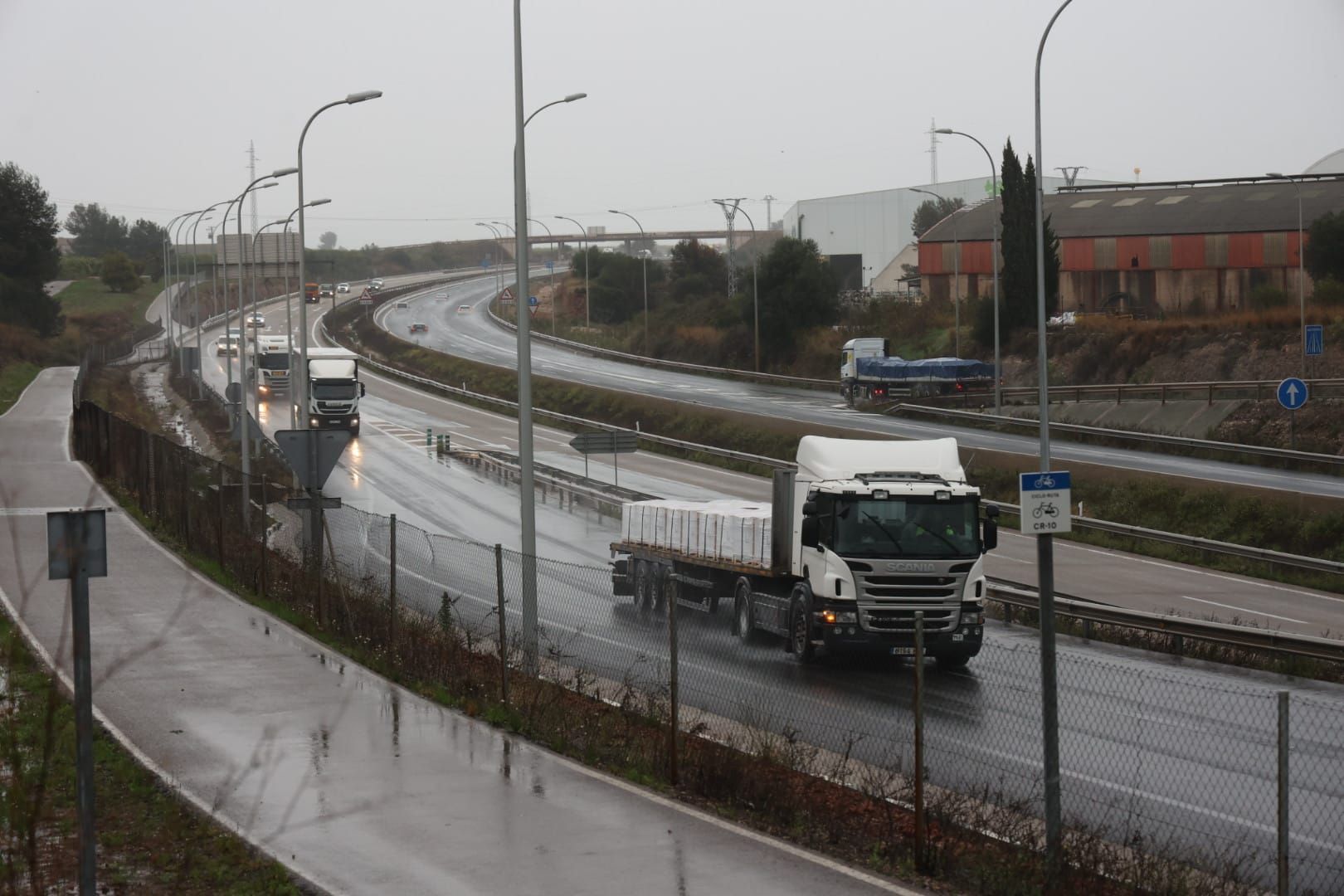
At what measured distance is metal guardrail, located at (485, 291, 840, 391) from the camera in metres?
71.8

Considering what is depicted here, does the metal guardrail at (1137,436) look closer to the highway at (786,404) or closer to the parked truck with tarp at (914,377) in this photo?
the highway at (786,404)

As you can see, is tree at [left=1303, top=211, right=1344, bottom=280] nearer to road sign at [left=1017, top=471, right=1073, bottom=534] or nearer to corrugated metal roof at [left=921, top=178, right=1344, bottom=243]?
corrugated metal roof at [left=921, top=178, right=1344, bottom=243]

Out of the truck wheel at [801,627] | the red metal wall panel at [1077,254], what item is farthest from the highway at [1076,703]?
the red metal wall panel at [1077,254]

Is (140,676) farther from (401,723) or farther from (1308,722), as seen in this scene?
(1308,722)

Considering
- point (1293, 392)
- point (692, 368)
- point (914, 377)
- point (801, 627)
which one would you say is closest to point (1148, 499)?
point (1293, 392)

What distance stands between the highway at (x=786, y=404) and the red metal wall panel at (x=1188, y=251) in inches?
732

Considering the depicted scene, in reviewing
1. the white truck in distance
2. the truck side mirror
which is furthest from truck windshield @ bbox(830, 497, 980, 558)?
the white truck in distance

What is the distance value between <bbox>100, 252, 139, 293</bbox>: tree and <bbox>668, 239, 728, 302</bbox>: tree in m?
51.8

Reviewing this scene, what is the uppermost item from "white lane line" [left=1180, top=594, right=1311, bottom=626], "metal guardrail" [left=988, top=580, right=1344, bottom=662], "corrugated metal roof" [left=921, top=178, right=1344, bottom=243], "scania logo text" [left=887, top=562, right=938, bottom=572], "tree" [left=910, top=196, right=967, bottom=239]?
"tree" [left=910, top=196, right=967, bottom=239]

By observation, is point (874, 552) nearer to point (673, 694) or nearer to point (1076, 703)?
point (1076, 703)

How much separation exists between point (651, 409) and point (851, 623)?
43.0 m

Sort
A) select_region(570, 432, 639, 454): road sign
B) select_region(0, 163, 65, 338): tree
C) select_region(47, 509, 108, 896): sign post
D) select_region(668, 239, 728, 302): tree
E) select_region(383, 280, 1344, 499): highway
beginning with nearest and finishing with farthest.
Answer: select_region(47, 509, 108, 896): sign post
select_region(383, 280, 1344, 499): highway
select_region(570, 432, 639, 454): road sign
select_region(0, 163, 65, 338): tree
select_region(668, 239, 728, 302): tree

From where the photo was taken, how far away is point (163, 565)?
74.2 ft

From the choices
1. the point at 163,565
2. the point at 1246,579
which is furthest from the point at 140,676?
the point at 1246,579
